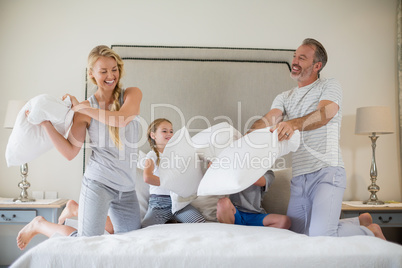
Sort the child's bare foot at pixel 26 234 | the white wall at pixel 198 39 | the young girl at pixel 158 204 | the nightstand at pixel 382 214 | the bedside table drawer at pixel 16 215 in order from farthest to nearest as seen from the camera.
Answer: the white wall at pixel 198 39
the nightstand at pixel 382 214
the bedside table drawer at pixel 16 215
the young girl at pixel 158 204
the child's bare foot at pixel 26 234

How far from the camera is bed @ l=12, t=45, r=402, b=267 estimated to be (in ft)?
4.11

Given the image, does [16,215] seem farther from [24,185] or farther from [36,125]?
[36,125]

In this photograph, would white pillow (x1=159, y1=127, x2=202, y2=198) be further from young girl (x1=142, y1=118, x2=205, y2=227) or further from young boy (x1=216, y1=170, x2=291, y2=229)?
young boy (x1=216, y1=170, x2=291, y2=229)

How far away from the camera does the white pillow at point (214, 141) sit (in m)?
2.17

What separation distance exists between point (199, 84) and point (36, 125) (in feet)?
5.13

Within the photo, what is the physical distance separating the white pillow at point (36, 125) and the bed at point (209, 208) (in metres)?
0.49

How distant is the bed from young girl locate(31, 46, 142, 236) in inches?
7.1

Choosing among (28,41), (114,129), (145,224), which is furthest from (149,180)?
(28,41)

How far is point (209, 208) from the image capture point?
2.28m

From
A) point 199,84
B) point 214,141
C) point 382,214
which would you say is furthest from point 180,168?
point 382,214

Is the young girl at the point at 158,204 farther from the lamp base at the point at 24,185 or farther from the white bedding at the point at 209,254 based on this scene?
the lamp base at the point at 24,185

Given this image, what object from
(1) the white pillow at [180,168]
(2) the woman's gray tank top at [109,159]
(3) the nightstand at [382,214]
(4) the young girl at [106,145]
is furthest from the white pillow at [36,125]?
(3) the nightstand at [382,214]

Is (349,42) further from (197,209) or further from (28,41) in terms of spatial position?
(28,41)

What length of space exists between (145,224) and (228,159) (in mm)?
638
